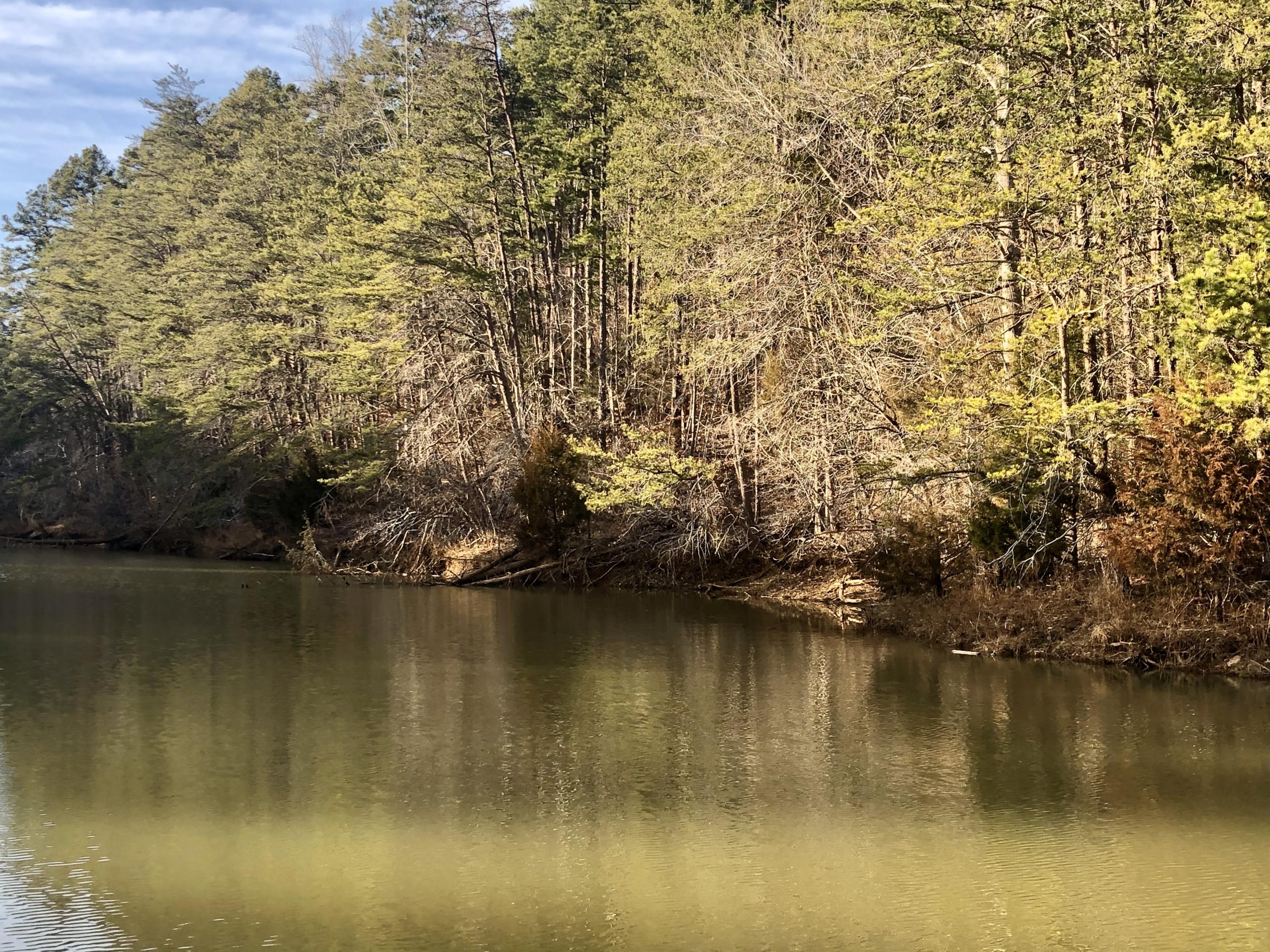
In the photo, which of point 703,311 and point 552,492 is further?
point 552,492

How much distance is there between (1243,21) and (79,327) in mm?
39909

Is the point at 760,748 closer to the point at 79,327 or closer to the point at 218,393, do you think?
the point at 218,393

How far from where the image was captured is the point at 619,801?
870cm

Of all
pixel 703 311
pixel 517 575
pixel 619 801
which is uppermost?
pixel 703 311

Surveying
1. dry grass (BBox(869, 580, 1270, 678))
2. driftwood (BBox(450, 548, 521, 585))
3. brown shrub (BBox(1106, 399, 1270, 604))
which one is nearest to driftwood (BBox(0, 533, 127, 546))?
driftwood (BBox(450, 548, 521, 585))

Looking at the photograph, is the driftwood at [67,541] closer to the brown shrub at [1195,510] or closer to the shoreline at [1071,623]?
the shoreline at [1071,623]

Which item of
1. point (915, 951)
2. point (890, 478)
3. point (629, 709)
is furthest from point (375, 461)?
point (915, 951)

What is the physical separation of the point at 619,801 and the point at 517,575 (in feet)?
53.1

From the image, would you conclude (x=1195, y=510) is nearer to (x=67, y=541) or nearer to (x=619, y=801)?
(x=619, y=801)

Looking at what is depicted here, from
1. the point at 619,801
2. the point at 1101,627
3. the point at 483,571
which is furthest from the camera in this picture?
the point at 483,571

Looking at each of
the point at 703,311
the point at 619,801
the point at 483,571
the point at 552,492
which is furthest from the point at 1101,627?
the point at 483,571

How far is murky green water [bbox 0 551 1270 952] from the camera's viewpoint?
640 cm

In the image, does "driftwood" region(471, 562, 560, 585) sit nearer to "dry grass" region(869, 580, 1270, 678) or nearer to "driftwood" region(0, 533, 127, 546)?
"dry grass" region(869, 580, 1270, 678)

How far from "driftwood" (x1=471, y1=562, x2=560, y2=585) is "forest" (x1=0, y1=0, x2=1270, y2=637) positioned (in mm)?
443
